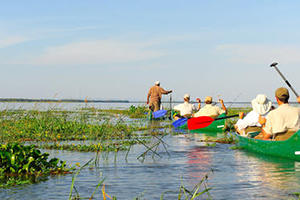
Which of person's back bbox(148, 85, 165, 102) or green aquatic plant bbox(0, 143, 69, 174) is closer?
green aquatic plant bbox(0, 143, 69, 174)

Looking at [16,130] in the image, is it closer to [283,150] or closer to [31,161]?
[31,161]

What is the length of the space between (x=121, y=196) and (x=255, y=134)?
23.0ft

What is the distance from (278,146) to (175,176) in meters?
3.18

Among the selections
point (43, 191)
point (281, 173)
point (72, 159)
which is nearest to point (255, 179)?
point (281, 173)

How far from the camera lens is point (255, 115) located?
13.2 m

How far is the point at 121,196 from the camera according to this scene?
23.7ft

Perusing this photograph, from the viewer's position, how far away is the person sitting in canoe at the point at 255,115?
12.0 meters

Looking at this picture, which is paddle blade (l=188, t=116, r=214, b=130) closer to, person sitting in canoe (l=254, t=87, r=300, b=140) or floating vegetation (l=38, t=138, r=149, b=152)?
floating vegetation (l=38, t=138, r=149, b=152)

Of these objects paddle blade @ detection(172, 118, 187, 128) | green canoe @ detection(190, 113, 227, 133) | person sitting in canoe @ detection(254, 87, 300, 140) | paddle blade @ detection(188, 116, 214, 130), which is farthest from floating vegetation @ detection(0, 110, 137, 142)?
person sitting in canoe @ detection(254, 87, 300, 140)

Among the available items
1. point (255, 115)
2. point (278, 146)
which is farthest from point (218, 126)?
point (278, 146)

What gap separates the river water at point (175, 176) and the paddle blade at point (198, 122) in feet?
20.9

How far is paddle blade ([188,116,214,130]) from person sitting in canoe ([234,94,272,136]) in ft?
17.6

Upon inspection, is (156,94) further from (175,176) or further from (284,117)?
(175,176)

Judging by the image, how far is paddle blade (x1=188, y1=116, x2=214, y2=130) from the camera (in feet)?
63.5
